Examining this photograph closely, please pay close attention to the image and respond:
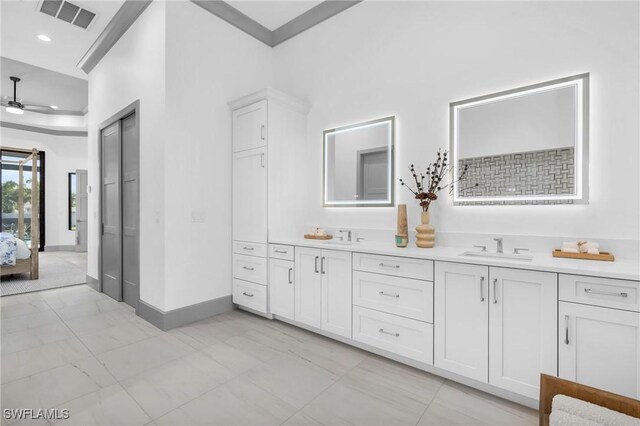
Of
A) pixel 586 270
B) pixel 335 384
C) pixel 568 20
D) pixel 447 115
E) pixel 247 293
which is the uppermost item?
pixel 568 20

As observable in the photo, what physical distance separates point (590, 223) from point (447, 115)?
1.25 metres

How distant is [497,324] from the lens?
1788 mm

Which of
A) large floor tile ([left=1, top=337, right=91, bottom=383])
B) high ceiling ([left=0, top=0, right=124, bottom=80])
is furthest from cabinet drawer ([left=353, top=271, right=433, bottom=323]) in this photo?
high ceiling ([left=0, top=0, right=124, bottom=80])

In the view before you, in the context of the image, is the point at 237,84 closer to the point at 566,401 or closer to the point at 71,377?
the point at 71,377

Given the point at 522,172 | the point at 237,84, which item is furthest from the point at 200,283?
the point at 522,172

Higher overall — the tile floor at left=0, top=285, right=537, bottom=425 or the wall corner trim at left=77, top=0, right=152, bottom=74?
the wall corner trim at left=77, top=0, right=152, bottom=74

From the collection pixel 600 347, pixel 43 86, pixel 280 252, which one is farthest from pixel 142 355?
pixel 43 86

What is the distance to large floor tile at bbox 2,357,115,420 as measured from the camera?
1.80 m

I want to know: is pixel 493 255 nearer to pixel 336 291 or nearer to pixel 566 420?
pixel 566 420

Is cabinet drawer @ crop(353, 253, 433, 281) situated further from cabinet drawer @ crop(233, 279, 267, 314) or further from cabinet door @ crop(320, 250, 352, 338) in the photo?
cabinet drawer @ crop(233, 279, 267, 314)

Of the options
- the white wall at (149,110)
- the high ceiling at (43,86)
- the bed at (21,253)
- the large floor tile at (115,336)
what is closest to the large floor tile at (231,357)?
the large floor tile at (115,336)

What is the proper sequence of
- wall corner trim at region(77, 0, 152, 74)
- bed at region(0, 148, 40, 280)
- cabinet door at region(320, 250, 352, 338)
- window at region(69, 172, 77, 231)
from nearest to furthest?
cabinet door at region(320, 250, 352, 338) < wall corner trim at region(77, 0, 152, 74) < bed at region(0, 148, 40, 280) < window at region(69, 172, 77, 231)

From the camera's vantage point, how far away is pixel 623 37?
1.91 metres

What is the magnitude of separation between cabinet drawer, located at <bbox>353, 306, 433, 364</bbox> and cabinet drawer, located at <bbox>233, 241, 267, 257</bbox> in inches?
45.1
